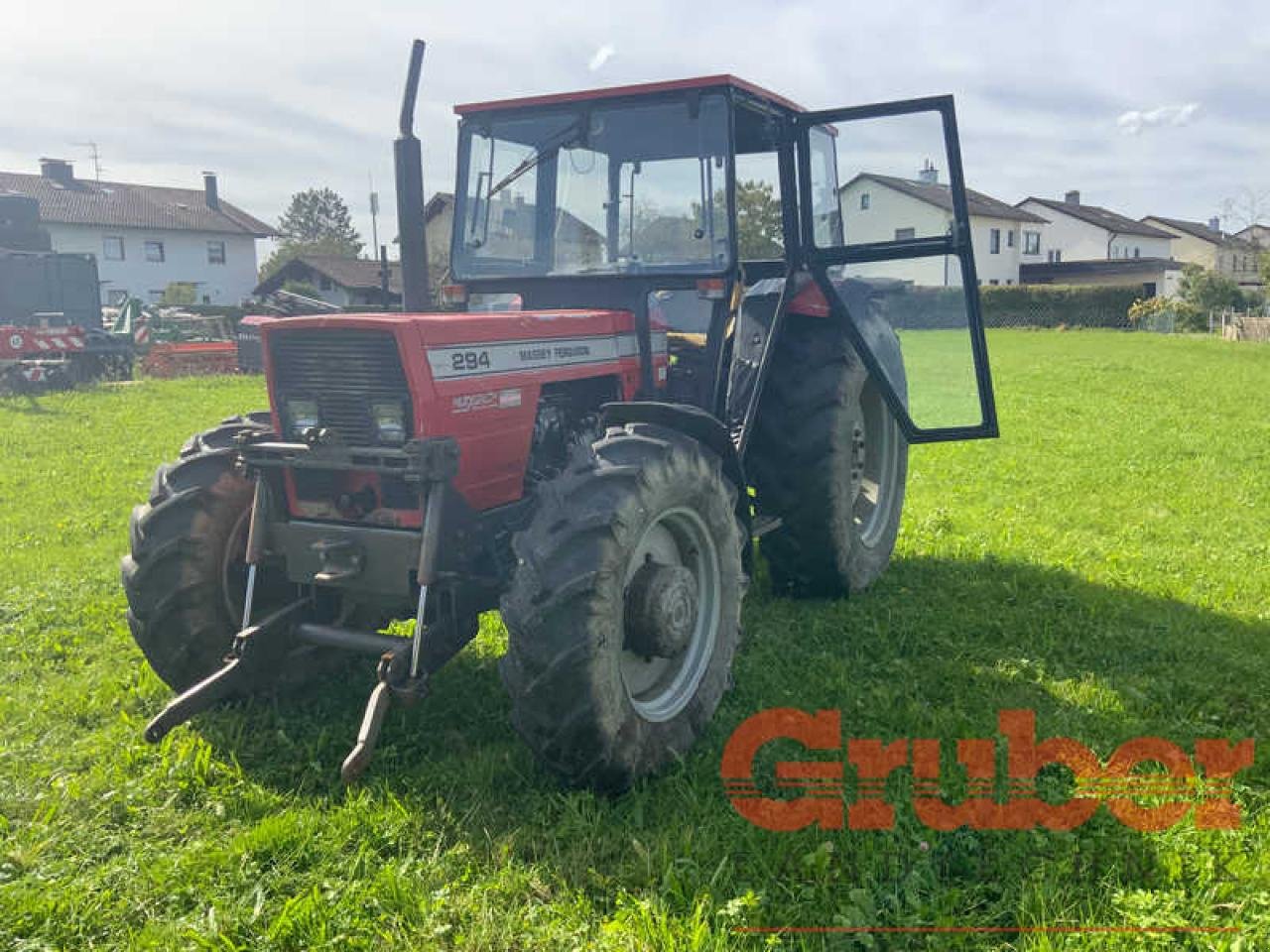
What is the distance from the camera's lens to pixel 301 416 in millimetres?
3807

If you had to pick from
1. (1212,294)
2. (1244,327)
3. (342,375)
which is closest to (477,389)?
(342,375)

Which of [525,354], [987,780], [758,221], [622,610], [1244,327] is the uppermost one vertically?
[758,221]

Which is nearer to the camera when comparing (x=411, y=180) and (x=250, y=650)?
(x=250, y=650)

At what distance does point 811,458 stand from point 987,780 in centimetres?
210

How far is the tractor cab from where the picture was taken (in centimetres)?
469

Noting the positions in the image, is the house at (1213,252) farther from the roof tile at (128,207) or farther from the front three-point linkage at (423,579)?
the front three-point linkage at (423,579)

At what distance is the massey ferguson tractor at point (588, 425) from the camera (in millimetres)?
3463

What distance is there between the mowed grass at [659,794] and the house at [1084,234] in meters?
63.7

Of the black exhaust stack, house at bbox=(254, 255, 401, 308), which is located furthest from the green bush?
the black exhaust stack

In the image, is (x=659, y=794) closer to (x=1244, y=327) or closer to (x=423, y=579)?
(x=423, y=579)

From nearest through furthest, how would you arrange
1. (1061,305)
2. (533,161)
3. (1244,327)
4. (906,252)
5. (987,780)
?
(987,780) < (533,161) < (906,252) < (1244,327) < (1061,305)

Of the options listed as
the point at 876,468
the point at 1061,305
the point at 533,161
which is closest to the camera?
the point at 533,161

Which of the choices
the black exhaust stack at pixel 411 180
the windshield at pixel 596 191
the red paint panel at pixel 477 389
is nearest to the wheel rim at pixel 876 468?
the windshield at pixel 596 191

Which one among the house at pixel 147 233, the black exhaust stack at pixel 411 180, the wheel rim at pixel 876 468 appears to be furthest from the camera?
the house at pixel 147 233
